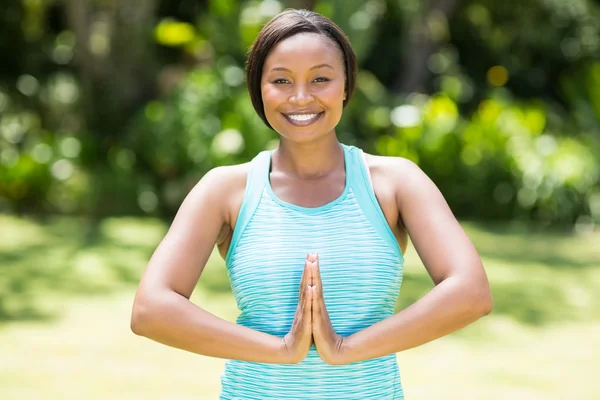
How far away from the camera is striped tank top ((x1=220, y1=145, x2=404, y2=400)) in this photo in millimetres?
1960

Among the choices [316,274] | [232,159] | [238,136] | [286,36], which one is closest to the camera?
[316,274]

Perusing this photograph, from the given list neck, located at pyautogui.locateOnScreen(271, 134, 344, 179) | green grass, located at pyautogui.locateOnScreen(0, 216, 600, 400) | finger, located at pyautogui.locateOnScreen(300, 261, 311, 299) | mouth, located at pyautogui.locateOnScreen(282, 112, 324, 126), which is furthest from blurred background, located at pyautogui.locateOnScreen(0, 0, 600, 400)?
finger, located at pyautogui.locateOnScreen(300, 261, 311, 299)

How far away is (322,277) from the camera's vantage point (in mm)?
1956

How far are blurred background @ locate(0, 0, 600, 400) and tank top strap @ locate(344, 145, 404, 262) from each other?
343cm

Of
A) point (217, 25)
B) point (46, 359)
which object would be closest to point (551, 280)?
point (46, 359)

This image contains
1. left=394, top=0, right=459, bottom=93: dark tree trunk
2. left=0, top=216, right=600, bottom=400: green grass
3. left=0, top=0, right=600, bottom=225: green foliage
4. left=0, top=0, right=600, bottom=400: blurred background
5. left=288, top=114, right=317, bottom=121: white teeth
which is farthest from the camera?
left=394, top=0, right=459, bottom=93: dark tree trunk

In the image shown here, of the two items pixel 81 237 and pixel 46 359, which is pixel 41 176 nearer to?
pixel 81 237

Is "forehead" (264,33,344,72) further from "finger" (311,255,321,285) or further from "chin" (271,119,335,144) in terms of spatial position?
"finger" (311,255,321,285)

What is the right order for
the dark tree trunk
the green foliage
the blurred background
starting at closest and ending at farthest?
the blurred background, the green foliage, the dark tree trunk

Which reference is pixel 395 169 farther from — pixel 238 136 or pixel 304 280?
pixel 238 136

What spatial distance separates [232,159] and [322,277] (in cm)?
972

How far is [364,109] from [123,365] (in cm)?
796

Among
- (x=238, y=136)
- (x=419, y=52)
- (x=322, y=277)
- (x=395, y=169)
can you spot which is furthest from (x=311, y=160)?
(x=419, y=52)

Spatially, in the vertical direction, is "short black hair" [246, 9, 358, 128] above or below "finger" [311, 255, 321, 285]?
above
